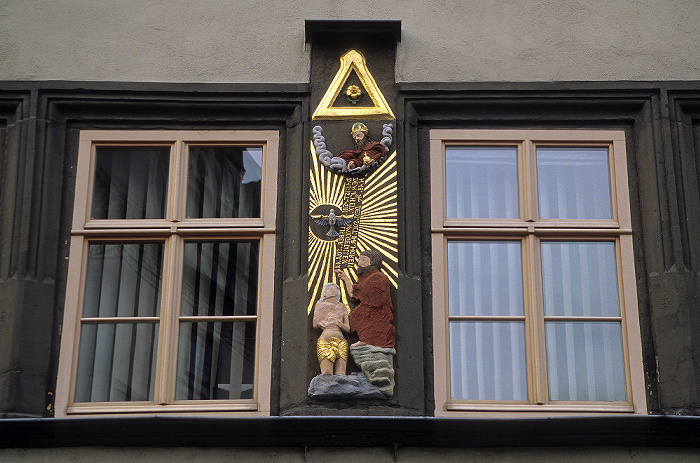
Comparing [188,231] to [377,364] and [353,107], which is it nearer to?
[353,107]

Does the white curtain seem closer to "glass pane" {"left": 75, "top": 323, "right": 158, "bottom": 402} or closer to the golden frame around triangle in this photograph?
the golden frame around triangle

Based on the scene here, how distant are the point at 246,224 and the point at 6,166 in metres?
1.49

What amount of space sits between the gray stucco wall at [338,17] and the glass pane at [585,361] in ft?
5.10

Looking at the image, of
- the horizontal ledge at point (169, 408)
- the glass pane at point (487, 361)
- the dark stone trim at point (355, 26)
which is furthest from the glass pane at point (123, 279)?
the glass pane at point (487, 361)

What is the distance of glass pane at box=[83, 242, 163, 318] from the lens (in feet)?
23.9

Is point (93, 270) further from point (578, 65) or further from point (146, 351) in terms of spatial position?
point (578, 65)

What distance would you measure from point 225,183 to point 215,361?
1096 millimetres

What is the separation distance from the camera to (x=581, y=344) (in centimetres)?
714

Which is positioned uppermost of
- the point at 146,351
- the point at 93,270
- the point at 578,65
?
the point at 578,65

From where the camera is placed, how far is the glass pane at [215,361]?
23.1 ft

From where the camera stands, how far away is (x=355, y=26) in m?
7.65

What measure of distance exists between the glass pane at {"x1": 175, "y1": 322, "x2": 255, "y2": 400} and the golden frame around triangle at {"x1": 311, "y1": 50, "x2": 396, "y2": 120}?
4.49 ft

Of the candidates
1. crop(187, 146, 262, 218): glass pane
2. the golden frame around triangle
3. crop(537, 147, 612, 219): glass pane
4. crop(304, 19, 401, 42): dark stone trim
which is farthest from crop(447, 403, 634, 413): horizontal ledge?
crop(304, 19, 401, 42): dark stone trim

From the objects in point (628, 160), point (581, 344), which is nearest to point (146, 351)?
point (581, 344)
